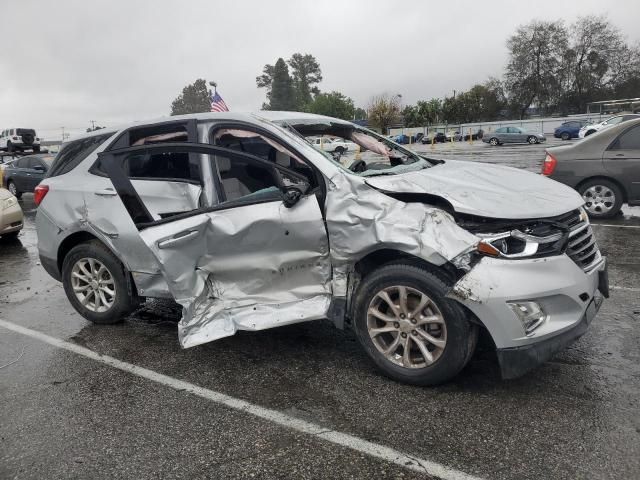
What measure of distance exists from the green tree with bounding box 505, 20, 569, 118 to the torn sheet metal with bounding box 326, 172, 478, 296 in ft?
248

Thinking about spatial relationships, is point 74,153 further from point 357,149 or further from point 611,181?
point 611,181

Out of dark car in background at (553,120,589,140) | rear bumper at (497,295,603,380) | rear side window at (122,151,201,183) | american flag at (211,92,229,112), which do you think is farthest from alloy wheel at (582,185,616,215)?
dark car in background at (553,120,589,140)

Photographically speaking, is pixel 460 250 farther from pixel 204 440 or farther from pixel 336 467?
pixel 204 440

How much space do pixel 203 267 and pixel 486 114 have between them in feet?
249

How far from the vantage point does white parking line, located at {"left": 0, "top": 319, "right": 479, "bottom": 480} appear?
243 centimetres

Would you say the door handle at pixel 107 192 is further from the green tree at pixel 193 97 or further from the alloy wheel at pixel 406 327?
the green tree at pixel 193 97

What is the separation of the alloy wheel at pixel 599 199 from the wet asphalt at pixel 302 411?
4.31 m

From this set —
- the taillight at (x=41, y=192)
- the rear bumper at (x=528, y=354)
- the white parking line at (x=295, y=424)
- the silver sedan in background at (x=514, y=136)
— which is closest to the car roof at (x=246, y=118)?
the taillight at (x=41, y=192)

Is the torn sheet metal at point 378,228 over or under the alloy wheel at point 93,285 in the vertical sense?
over

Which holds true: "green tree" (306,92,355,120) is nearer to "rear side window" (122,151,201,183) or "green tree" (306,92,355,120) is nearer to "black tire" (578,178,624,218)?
"black tire" (578,178,624,218)

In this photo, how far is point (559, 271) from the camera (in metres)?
2.87

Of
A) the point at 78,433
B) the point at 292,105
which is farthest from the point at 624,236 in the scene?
the point at 292,105

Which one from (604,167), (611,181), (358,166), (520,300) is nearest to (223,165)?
(358,166)

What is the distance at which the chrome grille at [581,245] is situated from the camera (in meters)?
3.04
